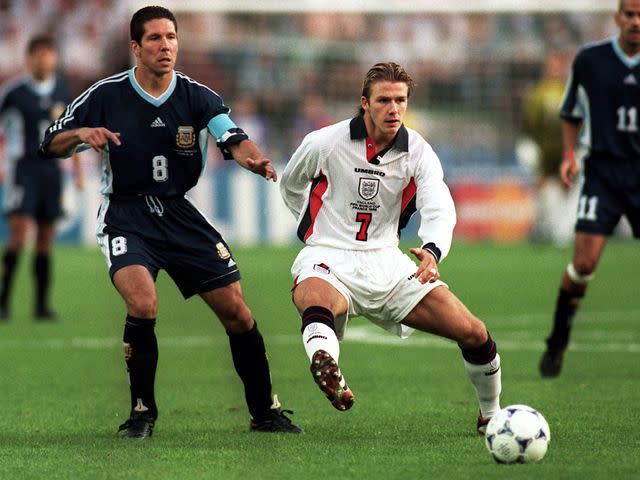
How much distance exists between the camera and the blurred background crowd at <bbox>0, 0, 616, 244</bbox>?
27438 mm

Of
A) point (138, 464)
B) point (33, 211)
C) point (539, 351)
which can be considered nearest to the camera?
point (138, 464)

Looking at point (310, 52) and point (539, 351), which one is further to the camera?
point (310, 52)

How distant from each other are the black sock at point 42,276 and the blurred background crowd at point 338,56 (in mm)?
13670

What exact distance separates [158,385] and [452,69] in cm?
2048

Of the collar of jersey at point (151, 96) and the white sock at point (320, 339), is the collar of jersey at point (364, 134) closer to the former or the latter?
the collar of jersey at point (151, 96)

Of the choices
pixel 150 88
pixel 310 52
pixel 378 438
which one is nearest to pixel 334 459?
pixel 378 438

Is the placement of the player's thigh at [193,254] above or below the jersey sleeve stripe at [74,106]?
below

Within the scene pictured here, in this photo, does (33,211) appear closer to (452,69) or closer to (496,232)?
(496,232)

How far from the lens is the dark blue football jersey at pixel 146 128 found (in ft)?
22.1

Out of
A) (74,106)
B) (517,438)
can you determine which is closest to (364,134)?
(74,106)

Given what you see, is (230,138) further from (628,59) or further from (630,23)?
(628,59)

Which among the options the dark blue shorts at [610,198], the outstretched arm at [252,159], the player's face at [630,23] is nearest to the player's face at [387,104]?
the outstretched arm at [252,159]

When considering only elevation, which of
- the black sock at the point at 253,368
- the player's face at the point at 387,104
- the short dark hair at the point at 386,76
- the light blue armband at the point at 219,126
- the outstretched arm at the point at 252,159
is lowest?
the black sock at the point at 253,368

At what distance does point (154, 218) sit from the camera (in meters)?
6.78
